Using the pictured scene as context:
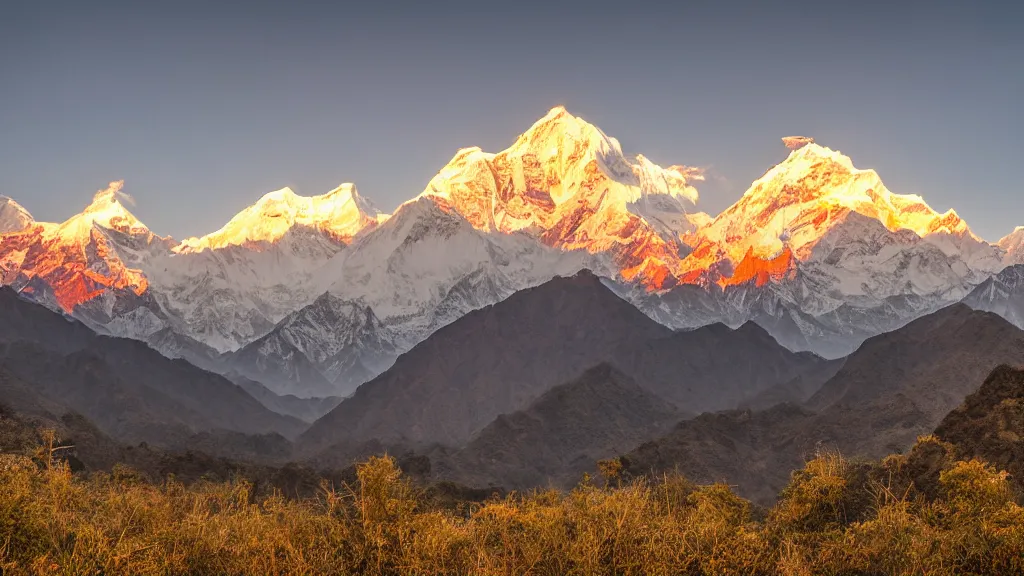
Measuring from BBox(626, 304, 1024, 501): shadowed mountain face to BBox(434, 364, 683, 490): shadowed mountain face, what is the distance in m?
19.0

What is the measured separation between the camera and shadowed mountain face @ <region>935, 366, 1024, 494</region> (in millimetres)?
56438

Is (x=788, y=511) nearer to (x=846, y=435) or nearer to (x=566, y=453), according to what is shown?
(x=846, y=435)

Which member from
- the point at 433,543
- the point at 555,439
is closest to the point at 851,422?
the point at 555,439

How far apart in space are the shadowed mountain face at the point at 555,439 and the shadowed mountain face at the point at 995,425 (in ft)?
245

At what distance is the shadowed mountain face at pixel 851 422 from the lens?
429 ft

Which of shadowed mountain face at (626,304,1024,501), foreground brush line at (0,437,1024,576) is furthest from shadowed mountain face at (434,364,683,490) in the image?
foreground brush line at (0,437,1024,576)

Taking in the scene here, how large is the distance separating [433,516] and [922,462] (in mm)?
35891

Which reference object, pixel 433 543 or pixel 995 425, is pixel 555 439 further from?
pixel 433 543

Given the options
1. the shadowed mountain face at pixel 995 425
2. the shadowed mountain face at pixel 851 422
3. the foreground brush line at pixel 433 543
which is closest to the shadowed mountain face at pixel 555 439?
the shadowed mountain face at pixel 851 422

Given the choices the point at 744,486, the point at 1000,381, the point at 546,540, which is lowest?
the point at 744,486

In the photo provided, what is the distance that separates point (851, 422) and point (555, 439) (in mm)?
57301

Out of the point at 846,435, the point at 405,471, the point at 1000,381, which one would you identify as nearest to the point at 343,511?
the point at 1000,381

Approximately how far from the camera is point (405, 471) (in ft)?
412

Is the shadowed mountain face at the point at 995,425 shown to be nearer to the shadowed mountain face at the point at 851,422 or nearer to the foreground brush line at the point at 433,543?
the foreground brush line at the point at 433,543
